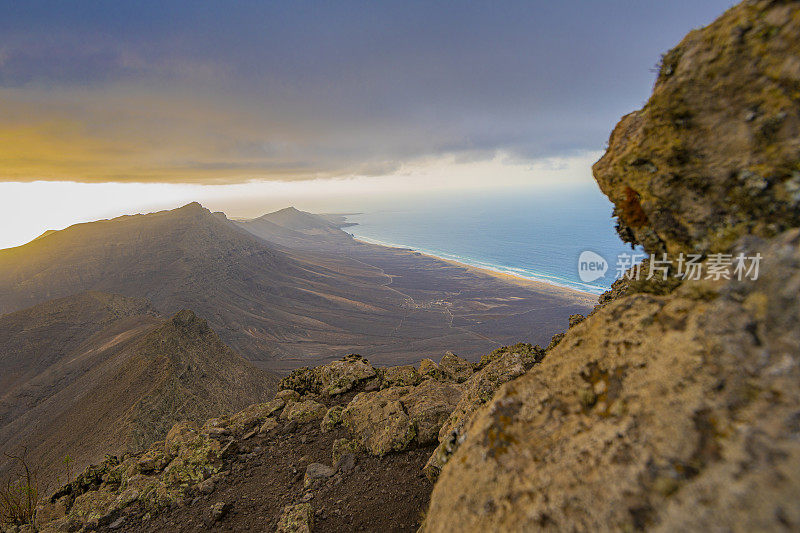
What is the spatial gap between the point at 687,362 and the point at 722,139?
2644 mm

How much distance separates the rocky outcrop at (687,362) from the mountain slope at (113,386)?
33.4 metres

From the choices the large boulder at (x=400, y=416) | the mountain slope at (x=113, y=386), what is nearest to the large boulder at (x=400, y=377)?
the large boulder at (x=400, y=416)

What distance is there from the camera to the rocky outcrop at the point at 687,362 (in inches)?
92.3

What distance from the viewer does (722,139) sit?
3707 mm

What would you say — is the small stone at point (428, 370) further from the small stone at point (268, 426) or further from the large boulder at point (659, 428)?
the large boulder at point (659, 428)

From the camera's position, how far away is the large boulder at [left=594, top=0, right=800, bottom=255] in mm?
3273

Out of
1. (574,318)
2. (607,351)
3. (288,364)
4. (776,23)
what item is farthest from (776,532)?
(288,364)

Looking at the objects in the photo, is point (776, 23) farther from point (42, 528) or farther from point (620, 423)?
point (42, 528)

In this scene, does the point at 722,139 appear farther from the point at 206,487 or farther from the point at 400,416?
the point at 206,487

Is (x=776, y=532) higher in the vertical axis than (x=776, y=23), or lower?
lower

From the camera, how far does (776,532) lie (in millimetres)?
1938

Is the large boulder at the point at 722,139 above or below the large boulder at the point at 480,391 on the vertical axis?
above

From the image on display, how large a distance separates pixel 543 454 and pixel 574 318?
8.55 m

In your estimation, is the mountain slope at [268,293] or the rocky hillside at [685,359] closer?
the rocky hillside at [685,359]
